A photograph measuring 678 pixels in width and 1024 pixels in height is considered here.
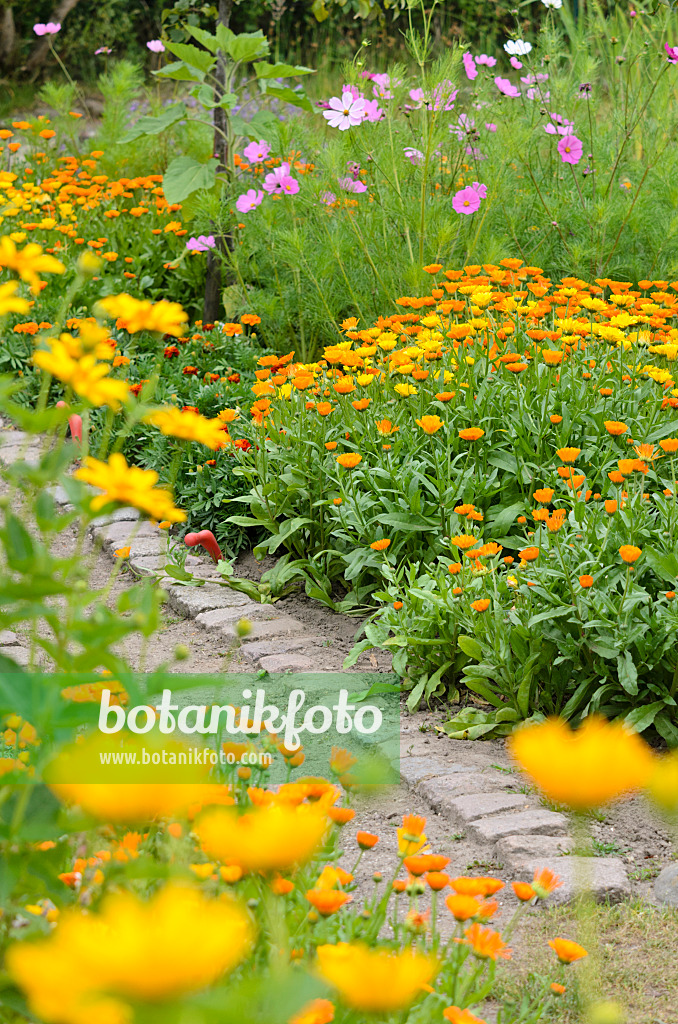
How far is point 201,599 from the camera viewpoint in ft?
11.0

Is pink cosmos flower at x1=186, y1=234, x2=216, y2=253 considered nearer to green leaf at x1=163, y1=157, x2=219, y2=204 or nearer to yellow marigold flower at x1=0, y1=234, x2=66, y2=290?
green leaf at x1=163, y1=157, x2=219, y2=204

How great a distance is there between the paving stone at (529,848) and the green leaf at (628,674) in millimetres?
399

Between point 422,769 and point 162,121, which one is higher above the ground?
point 162,121

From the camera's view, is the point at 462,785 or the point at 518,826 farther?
the point at 462,785

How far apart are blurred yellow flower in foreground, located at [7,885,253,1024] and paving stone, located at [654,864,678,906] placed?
1.53 m

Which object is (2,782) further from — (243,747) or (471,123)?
(471,123)

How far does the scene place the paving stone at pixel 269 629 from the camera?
10.2 ft

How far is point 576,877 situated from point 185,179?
3820 millimetres

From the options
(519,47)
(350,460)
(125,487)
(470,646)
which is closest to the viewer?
(125,487)

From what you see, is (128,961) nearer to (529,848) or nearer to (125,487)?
(125,487)

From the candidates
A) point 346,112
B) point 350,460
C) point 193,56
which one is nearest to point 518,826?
point 350,460

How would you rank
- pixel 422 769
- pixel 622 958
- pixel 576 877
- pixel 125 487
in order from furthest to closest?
pixel 422 769 < pixel 576 877 < pixel 622 958 < pixel 125 487

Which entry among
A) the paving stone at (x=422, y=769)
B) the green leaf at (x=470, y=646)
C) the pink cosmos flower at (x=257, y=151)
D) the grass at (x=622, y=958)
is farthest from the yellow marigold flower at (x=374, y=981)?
the pink cosmos flower at (x=257, y=151)

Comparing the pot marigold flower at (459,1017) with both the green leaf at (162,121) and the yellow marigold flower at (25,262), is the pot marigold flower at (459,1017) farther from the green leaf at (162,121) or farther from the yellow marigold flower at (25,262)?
the green leaf at (162,121)
